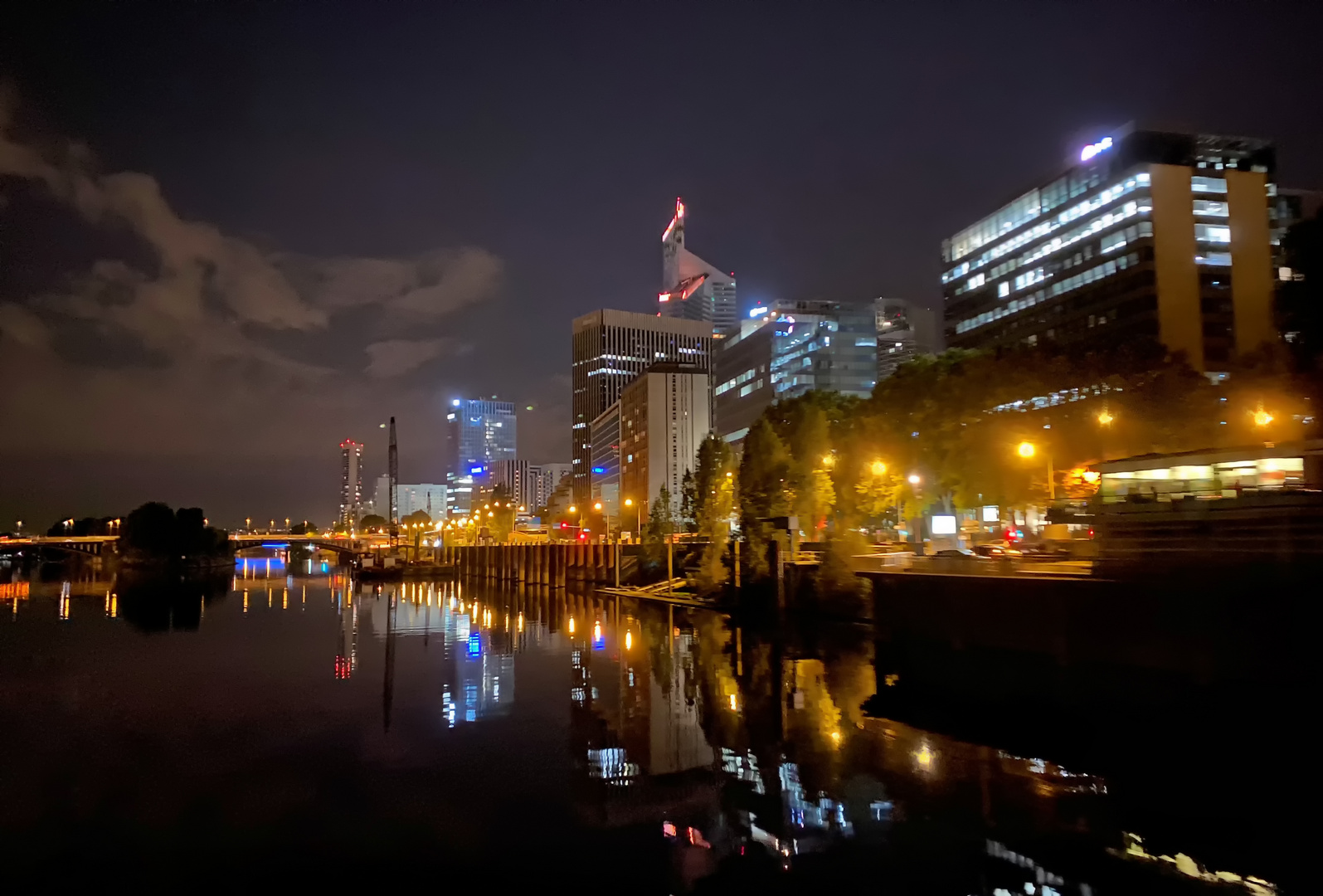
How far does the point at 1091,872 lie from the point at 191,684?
28900 mm

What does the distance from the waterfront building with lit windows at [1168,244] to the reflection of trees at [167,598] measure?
83494mm

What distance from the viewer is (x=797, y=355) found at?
138 m

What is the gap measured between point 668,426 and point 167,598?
108m

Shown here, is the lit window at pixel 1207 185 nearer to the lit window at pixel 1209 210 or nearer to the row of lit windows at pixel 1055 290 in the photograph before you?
the lit window at pixel 1209 210

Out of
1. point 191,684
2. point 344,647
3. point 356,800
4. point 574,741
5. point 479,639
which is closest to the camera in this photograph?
point 356,800

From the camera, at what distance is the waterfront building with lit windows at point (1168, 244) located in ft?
286

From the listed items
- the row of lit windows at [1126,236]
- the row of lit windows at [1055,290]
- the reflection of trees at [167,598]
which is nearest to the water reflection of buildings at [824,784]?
the reflection of trees at [167,598]

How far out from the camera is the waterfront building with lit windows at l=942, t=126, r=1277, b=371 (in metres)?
87.1

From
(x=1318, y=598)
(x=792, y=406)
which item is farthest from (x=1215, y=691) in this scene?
(x=792, y=406)

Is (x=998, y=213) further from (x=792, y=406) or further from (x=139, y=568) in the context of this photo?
(x=139, y=568)

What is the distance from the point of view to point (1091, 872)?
12.5m

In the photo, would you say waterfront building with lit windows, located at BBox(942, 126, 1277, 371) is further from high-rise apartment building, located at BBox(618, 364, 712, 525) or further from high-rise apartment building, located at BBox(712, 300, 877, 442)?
high-rise apartment building, located at BBox(618, 364, 712, 525)

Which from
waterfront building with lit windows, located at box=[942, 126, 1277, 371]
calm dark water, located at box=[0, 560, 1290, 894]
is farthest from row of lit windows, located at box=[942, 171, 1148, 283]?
calm dark water, located at box=[0, 560, 1290, 894]

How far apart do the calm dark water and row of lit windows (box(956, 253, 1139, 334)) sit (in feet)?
248
